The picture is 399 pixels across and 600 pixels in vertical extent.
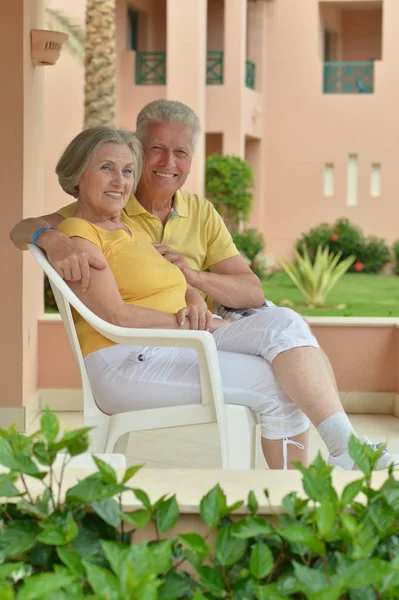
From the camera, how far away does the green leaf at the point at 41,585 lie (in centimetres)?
133

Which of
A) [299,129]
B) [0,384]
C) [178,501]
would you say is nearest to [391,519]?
[178,501]

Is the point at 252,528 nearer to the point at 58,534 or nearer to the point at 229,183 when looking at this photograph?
the point at 58,534

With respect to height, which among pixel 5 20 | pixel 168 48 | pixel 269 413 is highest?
pixel 168 48

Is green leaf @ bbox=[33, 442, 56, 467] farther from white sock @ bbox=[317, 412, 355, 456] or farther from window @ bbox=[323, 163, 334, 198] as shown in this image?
window @ bbox=[323, 163, 334, 198]

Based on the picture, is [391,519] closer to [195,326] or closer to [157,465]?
[195,326]

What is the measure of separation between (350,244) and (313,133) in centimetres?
258

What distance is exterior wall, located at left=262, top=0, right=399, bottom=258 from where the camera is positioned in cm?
2219

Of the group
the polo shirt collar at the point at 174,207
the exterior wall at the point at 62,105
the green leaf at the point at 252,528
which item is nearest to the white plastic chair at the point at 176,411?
the polo shirt collar at the point at 174,207

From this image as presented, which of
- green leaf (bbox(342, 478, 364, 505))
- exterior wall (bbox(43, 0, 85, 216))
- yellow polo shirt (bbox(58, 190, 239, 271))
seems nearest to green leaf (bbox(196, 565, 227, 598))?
green leaf (bbox(342, 478, 364, 505))

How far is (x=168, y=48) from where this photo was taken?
19.0 meters

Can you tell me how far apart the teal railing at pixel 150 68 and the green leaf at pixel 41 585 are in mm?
19275

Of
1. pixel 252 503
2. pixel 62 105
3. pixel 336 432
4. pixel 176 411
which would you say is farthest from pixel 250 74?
pixel 252 503

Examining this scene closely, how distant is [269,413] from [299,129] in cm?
1979

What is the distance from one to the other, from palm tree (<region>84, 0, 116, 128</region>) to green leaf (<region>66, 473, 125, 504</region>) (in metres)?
11.1
